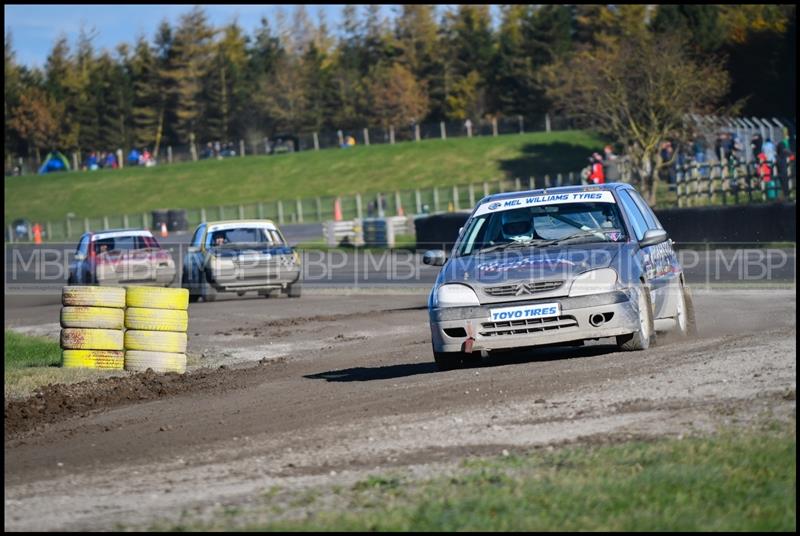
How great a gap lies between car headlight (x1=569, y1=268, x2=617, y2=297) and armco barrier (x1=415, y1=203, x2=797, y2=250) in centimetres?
1724

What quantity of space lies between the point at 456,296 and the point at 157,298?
407 cm

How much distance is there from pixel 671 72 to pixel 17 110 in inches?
3077

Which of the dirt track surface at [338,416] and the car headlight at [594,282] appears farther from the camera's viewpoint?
the car headlight at [594,282]

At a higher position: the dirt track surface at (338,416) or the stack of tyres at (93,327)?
the stack of tyres at (93,327)

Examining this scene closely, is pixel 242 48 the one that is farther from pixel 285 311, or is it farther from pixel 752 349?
pixel 752 349

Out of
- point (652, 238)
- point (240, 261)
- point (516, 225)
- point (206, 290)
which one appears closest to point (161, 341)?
point (516, 225)

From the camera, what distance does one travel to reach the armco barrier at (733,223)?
90.3 ft

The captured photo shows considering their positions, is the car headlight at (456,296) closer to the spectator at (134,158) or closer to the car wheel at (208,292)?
the car wheel at (208,292)

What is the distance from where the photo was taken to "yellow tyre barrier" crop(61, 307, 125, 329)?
45.9ft

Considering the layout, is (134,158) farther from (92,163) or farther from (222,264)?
(222,264)

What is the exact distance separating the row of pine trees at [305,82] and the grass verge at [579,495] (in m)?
85.5

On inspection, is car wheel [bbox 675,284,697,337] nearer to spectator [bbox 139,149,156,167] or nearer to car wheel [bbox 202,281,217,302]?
car wheel [bbox 202,281,217,302]

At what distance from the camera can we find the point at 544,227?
11859 mm

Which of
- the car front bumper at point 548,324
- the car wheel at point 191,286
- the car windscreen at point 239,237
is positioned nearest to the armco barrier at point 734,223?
the car windscreen at point 239,237
